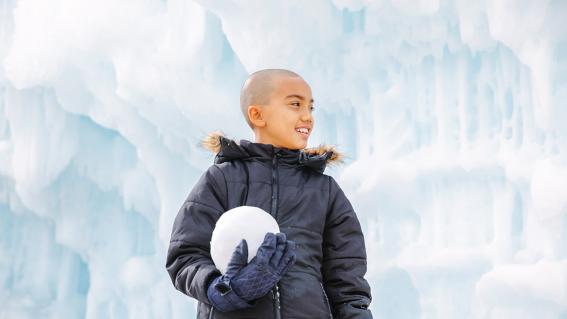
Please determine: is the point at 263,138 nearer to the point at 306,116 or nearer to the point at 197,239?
the point at 306,116

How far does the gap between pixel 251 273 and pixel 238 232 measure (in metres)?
0.09

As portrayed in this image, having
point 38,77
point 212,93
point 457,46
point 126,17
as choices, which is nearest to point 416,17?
point 457,46

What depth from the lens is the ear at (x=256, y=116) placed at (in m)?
1.73

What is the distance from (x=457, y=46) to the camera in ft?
19.4

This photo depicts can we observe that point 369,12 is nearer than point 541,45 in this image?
No

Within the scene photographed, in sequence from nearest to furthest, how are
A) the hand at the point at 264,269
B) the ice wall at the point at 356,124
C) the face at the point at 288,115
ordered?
the hand at the point at 264,269 < the face at the point at 288,115 < the ice wall at the point at 356,124

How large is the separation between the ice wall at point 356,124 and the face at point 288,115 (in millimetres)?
3764

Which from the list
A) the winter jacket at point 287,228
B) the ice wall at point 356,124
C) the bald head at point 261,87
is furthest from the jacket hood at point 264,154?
the ice wall at point 356,124

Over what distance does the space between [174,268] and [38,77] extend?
7.24 meters

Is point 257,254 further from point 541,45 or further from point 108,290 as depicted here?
point 108,290

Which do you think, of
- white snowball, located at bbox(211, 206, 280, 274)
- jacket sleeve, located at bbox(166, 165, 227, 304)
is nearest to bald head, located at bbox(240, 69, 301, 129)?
jacket sleeve, located at bbox(166, 165, 227, 304)

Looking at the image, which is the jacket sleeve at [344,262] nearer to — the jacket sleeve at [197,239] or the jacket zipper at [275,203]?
the jacket zipper at [275,203]

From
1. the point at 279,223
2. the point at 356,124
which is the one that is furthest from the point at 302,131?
the point at 356,124

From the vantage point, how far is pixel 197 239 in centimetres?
151
